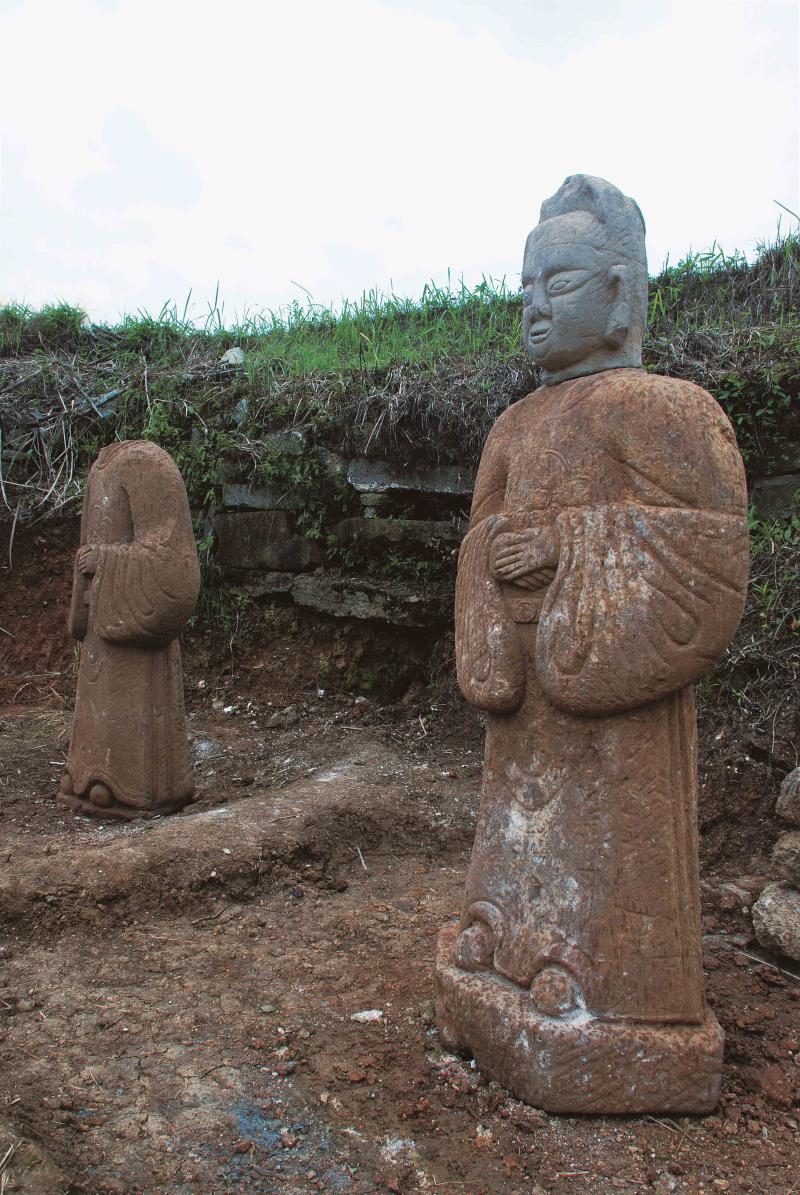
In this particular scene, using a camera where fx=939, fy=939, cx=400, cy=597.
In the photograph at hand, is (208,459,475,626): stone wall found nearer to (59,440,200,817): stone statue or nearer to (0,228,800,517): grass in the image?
(0,228,800,517): grass

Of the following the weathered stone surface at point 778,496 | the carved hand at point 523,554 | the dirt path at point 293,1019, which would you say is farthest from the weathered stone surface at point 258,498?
the carved hand at point 523,554

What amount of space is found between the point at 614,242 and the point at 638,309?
7.7 inches

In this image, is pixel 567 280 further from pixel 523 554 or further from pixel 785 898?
pixel 785 898

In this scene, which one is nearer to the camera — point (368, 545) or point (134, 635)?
point (134, 635)

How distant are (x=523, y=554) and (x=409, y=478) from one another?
4.08 m

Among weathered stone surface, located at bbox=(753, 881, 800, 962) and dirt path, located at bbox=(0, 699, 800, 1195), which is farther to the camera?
weathered stone surface, located at bbox=(753, 881, 800, 962)

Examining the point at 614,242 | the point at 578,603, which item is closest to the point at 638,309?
the point at 614,242

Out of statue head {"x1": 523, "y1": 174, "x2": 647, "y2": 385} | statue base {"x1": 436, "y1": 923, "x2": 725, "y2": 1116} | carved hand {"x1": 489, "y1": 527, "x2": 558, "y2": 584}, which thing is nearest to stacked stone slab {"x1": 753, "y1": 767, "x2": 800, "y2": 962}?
statue base {"x1": 436, "y1": 923, "x2": 725, "y2": 1116}

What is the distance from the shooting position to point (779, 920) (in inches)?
131

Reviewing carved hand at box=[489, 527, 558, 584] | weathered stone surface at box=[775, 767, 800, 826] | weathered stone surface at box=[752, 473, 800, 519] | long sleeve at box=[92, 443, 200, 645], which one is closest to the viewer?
carved hand at box=[489, 527, 558, 584]

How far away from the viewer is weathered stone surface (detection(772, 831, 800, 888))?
3.34m

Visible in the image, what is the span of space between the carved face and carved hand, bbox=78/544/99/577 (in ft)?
10.0

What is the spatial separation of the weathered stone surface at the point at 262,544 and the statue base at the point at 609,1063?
4.92 m

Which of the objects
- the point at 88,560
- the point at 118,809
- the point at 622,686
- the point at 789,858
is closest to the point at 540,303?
the point at 622,686
